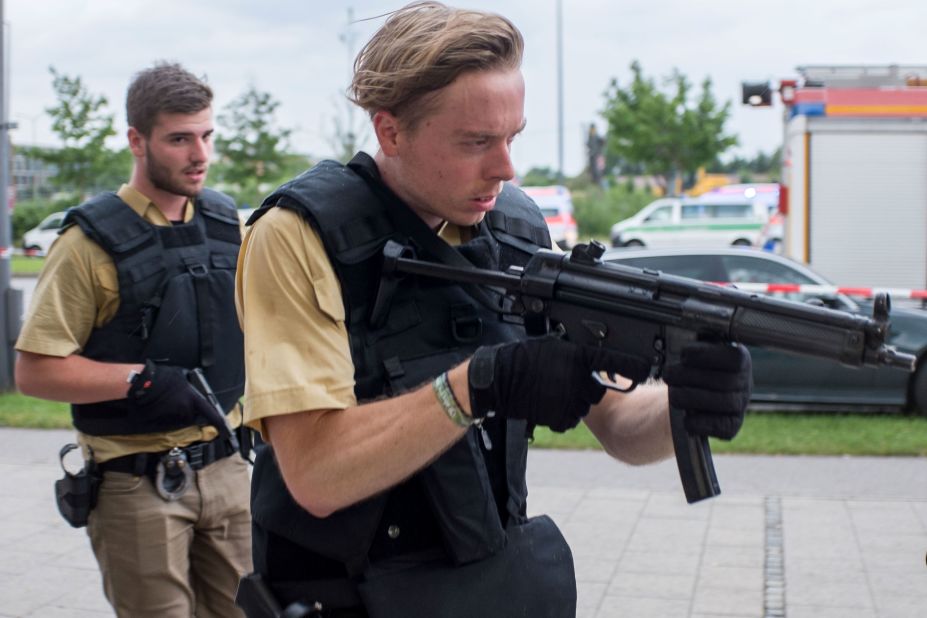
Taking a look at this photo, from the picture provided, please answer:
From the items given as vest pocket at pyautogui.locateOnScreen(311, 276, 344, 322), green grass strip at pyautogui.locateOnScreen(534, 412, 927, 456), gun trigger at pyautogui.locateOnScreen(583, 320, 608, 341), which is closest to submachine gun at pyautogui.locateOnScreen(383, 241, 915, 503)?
gun trigger at pyautogui.locateOnScreen(583, 320, 608, 341)

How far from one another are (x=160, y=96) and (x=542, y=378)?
2153 millimetres

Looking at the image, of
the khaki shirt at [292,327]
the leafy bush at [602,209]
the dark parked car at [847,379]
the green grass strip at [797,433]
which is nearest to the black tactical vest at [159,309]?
the khaki shirt at [292,327]

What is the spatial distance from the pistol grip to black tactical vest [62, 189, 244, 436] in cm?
178

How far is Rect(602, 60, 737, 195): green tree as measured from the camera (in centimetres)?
3962

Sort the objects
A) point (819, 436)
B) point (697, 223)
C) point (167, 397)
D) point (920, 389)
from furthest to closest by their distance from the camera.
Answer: point (697, 223)
point (920, 389)
point (819, 436)
point (167, 397)

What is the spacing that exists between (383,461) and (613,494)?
16.9 feet

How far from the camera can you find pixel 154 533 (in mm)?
3246

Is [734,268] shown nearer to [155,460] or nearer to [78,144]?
[155,460]

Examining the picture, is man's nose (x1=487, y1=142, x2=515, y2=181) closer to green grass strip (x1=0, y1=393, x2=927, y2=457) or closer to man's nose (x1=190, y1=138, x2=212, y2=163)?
man's nose (x1=190, y1=138, x2=212, y2=163)

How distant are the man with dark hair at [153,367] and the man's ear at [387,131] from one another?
1.43 meters

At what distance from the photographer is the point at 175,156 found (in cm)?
353

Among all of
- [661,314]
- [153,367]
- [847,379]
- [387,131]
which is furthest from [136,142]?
[847,379]

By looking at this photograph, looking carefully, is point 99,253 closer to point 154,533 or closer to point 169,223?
point 169,223

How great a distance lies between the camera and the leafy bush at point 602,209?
135 ft
